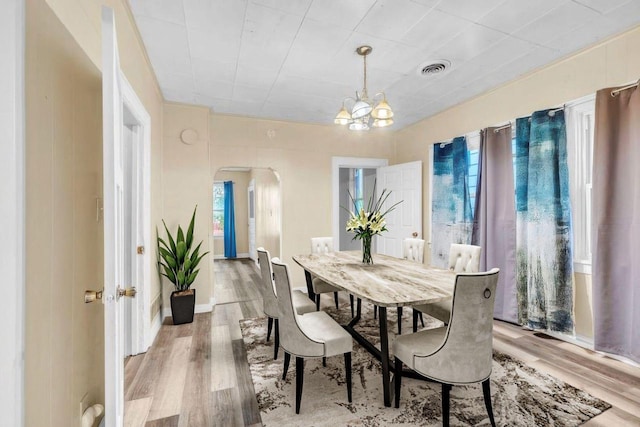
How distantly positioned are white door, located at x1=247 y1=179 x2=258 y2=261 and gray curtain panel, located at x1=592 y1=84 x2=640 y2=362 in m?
5.95

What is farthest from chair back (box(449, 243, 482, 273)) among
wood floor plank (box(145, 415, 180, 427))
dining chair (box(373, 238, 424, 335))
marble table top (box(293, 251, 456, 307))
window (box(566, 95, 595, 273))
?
wood floor plank (box(145, 415, 180, 427))

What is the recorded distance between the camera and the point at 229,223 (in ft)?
24.9

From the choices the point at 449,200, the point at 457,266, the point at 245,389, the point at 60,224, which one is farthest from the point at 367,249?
the point at 60,224

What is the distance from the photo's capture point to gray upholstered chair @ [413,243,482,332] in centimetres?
237

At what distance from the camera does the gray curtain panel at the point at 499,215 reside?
3125mm

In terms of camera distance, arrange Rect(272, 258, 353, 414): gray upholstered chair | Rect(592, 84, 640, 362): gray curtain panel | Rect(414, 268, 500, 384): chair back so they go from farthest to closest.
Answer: Rect(592, 84, 640, 362): gray curtain panel < Rect(272, 258, 353, 414): gray upholstered chair < Rect(414, 268, 500, 384): chair back

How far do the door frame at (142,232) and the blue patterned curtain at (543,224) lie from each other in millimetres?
3675

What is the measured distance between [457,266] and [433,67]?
1.89 m

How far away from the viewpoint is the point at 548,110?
9.09 feet

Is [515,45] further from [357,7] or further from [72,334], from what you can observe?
[72,334]

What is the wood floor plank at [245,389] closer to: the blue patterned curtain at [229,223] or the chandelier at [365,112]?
the chandelier at [365,112]

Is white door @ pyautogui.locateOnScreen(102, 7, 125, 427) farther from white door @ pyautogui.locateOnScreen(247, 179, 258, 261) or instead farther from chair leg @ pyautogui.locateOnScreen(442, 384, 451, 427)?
white door @ pyautogui.locateOnScreen(247, 179, 258, 261)

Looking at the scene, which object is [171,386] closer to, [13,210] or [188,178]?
[13,210]

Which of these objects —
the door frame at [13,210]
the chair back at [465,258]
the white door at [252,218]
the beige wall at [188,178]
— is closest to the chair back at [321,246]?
the beige wall at [188,178]
